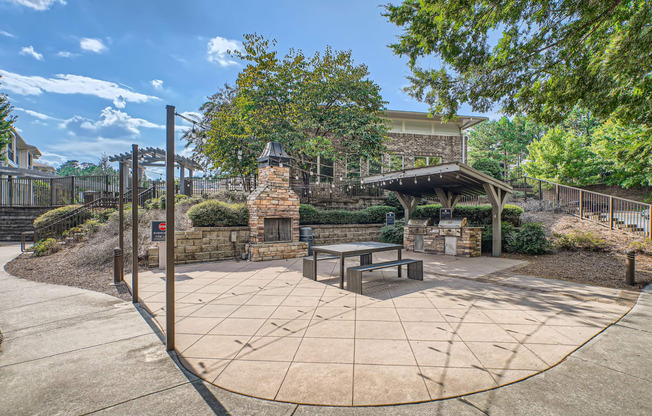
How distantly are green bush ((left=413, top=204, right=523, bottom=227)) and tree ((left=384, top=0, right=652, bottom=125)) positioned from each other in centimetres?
506

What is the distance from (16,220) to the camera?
45.0ft

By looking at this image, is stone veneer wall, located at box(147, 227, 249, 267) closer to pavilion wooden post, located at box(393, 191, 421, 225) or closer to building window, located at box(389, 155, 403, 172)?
pavilion wooden post, located at box(393, 191, 421, 225)

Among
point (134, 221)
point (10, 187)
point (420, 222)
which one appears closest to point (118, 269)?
point (134, 221)

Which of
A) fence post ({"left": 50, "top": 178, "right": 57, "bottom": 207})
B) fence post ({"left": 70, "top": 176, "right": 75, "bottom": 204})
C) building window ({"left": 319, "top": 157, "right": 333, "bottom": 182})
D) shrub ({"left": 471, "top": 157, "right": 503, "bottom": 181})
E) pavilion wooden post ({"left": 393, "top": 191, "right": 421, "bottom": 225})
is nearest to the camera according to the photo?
pavilion wooden post ({"left": 393, "top": 191, "right": 421, "bottom": 225})

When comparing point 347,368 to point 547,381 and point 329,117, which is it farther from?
point 329,117

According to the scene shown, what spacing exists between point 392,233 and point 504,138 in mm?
22778

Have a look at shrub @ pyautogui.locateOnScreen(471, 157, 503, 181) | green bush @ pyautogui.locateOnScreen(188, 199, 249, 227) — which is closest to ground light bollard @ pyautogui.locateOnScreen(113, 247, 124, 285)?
green bush @ pyautogui.locateOnScreen(188, 199, 249, 227)

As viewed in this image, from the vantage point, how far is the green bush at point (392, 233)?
37.4 ft

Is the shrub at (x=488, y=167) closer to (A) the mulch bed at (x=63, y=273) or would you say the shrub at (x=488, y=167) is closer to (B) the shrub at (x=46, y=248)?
(A) the mulch bed at (x=63, y=273)

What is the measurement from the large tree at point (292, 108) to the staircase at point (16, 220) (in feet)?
32.3

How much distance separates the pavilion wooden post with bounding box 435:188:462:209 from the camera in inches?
410

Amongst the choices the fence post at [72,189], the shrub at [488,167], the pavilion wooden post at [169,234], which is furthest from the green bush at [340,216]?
the fence post at [72,189]

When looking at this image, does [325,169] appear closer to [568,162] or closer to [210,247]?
[210,247]

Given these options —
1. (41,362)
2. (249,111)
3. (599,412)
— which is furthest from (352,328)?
(249,111)
